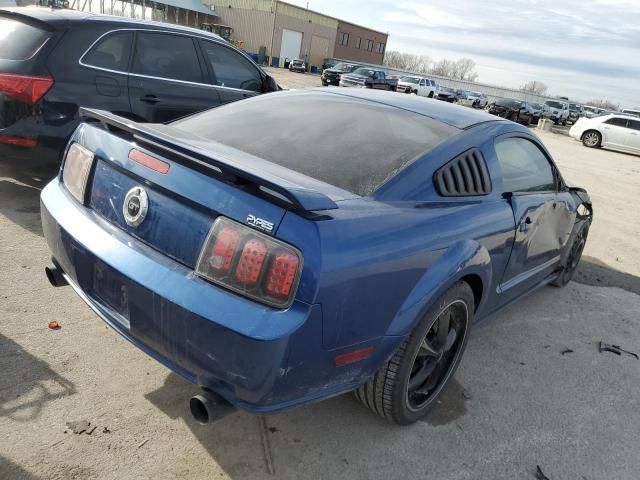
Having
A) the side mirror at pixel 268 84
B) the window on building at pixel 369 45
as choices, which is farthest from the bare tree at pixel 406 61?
the side mirror at pixel 268 84

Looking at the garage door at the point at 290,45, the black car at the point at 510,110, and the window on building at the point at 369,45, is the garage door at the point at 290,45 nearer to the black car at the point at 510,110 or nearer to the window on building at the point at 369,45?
the window on building at the point at 369,45

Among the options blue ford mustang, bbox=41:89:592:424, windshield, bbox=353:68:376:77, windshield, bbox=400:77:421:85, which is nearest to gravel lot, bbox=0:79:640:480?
blue ford mustang, bbox=41:89:592:424

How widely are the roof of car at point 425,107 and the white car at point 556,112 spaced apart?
130 feet

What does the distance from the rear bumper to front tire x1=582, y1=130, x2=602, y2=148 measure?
23585 millimetres

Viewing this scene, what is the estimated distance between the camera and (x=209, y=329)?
181 centimetres

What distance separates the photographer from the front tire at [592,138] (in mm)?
22155

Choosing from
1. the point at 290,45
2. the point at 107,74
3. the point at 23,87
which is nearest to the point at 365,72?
the point at 290,45

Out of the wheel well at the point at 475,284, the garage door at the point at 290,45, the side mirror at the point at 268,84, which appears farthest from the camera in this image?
the garage door at the point at 290,45

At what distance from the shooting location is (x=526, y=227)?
3.23 metres

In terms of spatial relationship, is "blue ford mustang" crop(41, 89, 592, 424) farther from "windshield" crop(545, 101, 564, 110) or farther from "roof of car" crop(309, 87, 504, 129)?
"windshield" crop(545, 101, 564, 110)

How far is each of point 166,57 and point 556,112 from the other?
4088cm

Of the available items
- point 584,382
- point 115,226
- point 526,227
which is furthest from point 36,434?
point 584,382

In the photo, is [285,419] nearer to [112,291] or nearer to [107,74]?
[112,291]

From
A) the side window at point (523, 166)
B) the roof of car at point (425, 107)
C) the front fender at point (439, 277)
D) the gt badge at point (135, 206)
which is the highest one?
the roof of car at point (425, 107)
